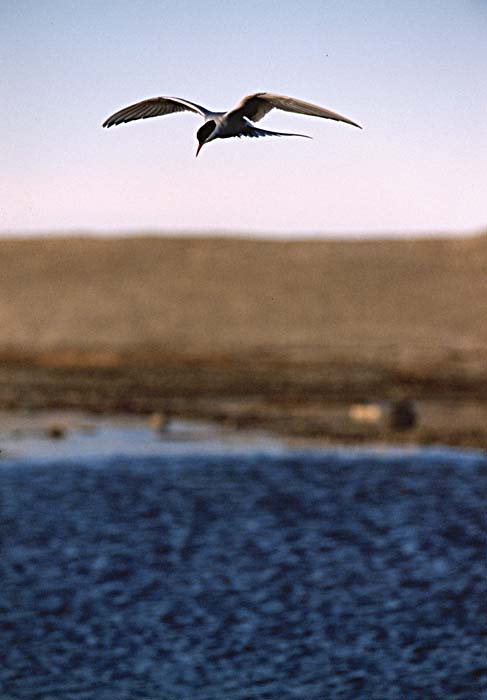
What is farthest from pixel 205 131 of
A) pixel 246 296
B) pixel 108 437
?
pixel 246 296

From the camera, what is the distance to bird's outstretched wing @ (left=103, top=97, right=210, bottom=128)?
6.18m

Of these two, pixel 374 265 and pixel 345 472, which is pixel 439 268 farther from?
pixel 345 472

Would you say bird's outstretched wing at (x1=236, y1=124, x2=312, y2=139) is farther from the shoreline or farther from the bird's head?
the shoreline

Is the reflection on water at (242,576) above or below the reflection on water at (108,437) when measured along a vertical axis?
below

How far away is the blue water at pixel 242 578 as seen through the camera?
12.7m

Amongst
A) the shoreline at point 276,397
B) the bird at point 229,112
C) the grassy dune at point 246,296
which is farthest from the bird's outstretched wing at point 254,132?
the grassy dune at point 246,296

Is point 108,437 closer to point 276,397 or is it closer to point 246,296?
point 276,397

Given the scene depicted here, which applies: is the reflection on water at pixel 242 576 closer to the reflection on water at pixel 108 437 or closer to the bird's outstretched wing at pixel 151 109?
the reflection on water at pixel 108 437

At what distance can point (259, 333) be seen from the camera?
5194 cm

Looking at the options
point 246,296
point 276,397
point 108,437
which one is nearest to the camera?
point 108,437

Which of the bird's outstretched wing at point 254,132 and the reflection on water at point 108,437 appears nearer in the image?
the bird's outstretched wing at point 254,132

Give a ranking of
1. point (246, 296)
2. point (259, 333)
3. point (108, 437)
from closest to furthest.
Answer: point (108, 437)
point (259, 333)
point (246, 296)

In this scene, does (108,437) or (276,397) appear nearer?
(108,437)

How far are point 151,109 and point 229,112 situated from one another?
0.52m
